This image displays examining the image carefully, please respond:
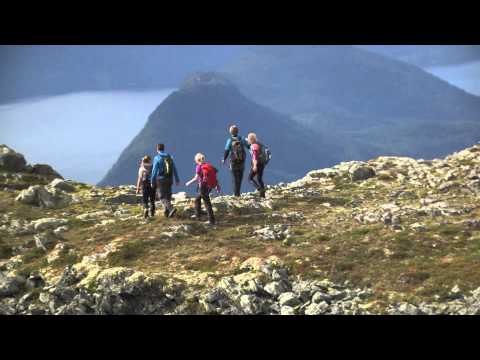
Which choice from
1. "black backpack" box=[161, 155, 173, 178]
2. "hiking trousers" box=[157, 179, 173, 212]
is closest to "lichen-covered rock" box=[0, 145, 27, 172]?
"hiking trousers" box=[157, 179, 173, 212]

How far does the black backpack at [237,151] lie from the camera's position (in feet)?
104

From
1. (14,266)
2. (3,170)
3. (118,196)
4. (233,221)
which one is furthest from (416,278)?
(3,170)

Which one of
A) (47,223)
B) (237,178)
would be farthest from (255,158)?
(47,223)

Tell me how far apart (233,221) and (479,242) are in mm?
11268

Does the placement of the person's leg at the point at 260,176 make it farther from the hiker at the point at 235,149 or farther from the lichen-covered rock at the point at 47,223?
the lichen-covered rock at the point at 47,223

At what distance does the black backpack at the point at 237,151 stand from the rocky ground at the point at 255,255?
2.39m

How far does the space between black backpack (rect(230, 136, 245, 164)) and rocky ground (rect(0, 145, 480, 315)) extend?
2.39 metres

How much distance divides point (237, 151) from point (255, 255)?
26.8 ft

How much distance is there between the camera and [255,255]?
25.0 meters

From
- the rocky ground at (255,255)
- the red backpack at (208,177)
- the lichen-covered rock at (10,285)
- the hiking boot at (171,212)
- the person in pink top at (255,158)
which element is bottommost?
the lichen-covered rock at (10,285)

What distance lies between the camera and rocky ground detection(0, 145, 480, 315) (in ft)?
69.9

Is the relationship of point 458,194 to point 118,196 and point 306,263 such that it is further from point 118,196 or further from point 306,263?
point 118,196

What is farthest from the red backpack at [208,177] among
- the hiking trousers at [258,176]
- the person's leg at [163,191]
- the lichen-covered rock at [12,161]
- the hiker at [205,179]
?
the lichen-covered rock at [12,161]

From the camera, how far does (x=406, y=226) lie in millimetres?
27375
